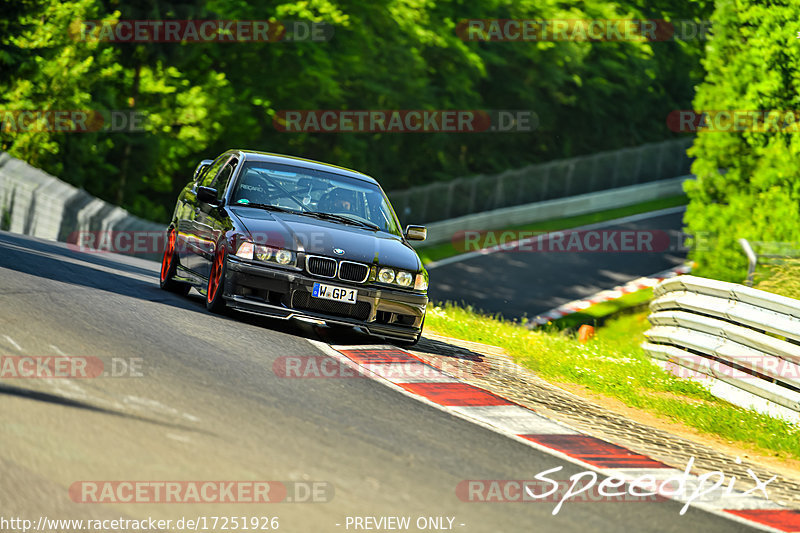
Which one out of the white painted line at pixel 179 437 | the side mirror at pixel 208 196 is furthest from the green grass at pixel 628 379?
the white painted line at pixel 179 437

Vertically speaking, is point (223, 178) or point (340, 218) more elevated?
point (223, 178)

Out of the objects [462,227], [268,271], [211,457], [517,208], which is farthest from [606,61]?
[211,457]

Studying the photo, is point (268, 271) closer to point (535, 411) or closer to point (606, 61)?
point (535, 411)

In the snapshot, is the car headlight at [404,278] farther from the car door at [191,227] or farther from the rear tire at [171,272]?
the rear tire at [171,272]

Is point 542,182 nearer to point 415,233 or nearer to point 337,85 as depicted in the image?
point 337,85

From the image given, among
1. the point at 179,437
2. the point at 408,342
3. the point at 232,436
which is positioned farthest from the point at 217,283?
the point at 179,437

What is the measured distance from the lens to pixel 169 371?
776cm

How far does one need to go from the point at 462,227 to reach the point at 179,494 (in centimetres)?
3959

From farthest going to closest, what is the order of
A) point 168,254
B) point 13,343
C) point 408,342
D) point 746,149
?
point 746,149 → point 168,254 → point 408,342 → point 13,343

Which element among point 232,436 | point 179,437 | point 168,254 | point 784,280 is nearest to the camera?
point 179,437

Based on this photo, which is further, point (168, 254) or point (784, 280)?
point (784, 280)

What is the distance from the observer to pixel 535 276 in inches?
1439

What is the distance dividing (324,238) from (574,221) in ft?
130

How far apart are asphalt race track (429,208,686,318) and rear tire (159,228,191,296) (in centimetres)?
1786
